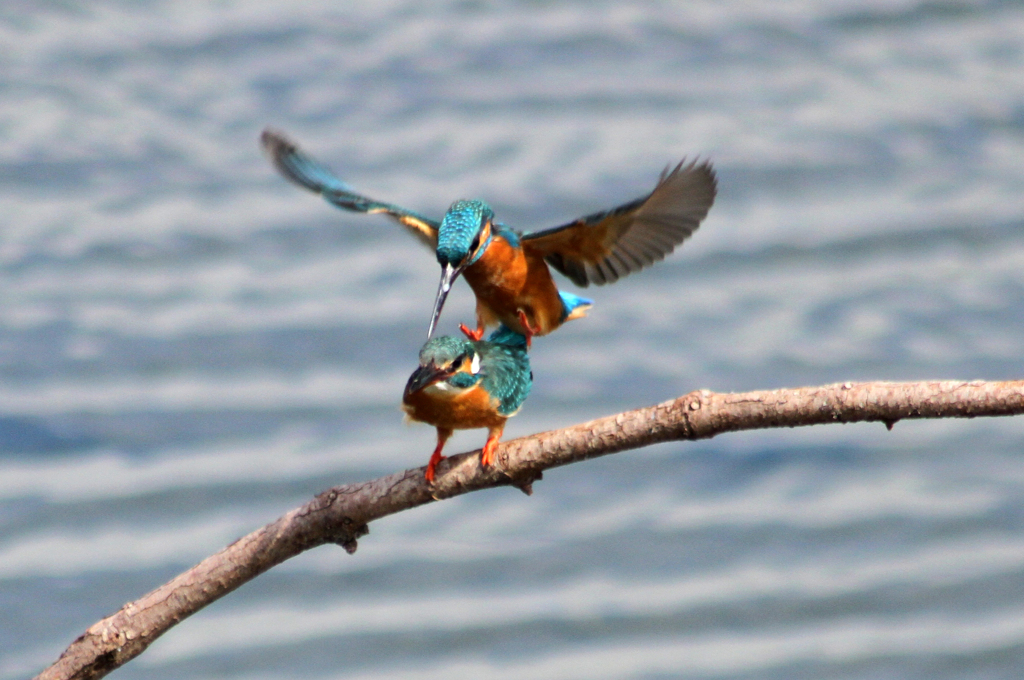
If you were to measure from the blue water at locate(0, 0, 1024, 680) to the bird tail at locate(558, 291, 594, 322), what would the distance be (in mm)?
2467

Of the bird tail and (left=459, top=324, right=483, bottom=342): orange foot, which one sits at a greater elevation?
the bird tail

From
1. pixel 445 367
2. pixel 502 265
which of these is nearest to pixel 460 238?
pixel 502 265

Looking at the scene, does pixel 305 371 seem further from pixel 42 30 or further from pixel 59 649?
pixel 42 30

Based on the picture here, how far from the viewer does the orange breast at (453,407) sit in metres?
3.46

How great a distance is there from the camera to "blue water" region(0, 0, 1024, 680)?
21.2 ft

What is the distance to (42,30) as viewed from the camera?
9328 millimetres

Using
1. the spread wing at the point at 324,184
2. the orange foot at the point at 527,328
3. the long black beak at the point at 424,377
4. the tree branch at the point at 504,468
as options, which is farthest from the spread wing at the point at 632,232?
the tree branch at the point at 504,468

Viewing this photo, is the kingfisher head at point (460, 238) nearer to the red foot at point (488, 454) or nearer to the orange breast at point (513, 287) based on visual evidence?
the orange breast at point (513, 287)

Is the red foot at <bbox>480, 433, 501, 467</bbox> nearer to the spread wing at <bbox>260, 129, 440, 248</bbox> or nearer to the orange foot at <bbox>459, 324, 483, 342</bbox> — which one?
the orange foot at <bbox>459, 324, 483, 342</bbox>

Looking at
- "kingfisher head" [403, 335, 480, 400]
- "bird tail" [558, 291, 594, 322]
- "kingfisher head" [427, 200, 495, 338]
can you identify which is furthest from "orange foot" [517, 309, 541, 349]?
"kingfisher head" [403, 335, 480, 400]

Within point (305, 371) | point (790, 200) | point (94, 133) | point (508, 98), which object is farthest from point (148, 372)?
point (790, 200)

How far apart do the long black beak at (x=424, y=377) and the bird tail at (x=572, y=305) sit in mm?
915

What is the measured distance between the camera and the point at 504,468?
10.8ft

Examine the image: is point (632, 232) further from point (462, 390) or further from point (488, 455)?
point (488, 455)
